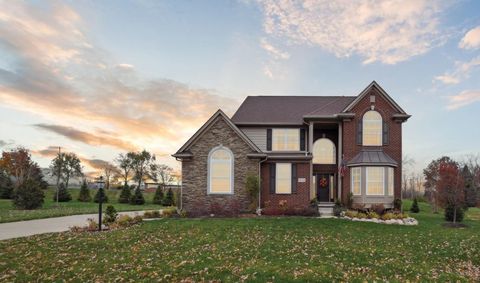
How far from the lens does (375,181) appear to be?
20.8 m

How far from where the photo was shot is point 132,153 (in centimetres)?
5412

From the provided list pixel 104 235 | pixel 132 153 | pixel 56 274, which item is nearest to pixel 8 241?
pixel 104 235

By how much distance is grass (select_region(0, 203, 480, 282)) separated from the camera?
8.41m

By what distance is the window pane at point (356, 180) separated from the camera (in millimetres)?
20992

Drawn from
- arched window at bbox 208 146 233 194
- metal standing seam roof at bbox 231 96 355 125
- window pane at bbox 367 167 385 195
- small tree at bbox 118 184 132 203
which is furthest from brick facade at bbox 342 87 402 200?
small tree at bbox 118 184 132 203

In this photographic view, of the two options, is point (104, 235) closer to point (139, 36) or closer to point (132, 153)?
point (139, 36)

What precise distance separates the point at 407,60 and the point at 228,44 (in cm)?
1076

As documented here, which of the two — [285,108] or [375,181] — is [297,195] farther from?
[285,108]

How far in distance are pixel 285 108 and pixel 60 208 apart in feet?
66.8

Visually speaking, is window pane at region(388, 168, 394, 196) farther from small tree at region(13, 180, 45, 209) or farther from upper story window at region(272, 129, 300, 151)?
small tree at region(13, 180, 45, 209)

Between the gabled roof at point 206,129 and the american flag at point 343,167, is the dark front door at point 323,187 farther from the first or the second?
the gabled roof at point 206,129

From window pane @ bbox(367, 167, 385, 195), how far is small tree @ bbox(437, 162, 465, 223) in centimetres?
422

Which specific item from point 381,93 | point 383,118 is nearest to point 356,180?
point 383,118

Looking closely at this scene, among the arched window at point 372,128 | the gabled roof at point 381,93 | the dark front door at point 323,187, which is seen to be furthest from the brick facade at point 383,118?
the dark front door at point 323,187
